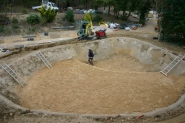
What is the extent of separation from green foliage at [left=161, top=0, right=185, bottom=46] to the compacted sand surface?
17.6 ft

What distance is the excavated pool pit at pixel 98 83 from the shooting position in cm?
1219

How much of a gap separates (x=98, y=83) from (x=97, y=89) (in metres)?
0.81

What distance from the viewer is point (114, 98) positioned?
12969 mm

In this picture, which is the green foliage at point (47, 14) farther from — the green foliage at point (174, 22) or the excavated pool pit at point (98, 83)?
the green foliage at point (174, 22)

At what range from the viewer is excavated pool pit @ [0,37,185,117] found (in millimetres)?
12188

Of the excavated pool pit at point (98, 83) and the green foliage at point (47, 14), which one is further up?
the green foliage at point (47, 14)

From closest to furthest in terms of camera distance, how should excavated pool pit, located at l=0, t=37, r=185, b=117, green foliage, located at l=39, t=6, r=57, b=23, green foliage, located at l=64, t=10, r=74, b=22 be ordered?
excavated pool pit, located at l=0, t=37, r=185, b=117, green foliage, located at l=39, t=6, r=57, b=23, green foliage, located at l=64, t=10, r=74, b=22

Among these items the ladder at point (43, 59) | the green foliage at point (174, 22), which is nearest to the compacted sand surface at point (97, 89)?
the ladder at point (43, 59)

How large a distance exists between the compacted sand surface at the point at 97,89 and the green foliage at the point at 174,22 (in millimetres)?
5354

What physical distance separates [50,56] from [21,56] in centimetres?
245

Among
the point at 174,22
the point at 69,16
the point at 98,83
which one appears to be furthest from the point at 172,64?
the point at 69,16

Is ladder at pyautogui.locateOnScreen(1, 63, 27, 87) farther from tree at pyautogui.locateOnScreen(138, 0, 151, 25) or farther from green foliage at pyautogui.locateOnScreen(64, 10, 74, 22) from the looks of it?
tree at pyautogui.locateOnScreen(138, 0, 151, 25)

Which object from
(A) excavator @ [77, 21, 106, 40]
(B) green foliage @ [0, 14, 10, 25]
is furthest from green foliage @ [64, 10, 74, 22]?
(B) green foliage @ [0, 14, 10, 25]

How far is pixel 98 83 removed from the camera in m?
14.7
